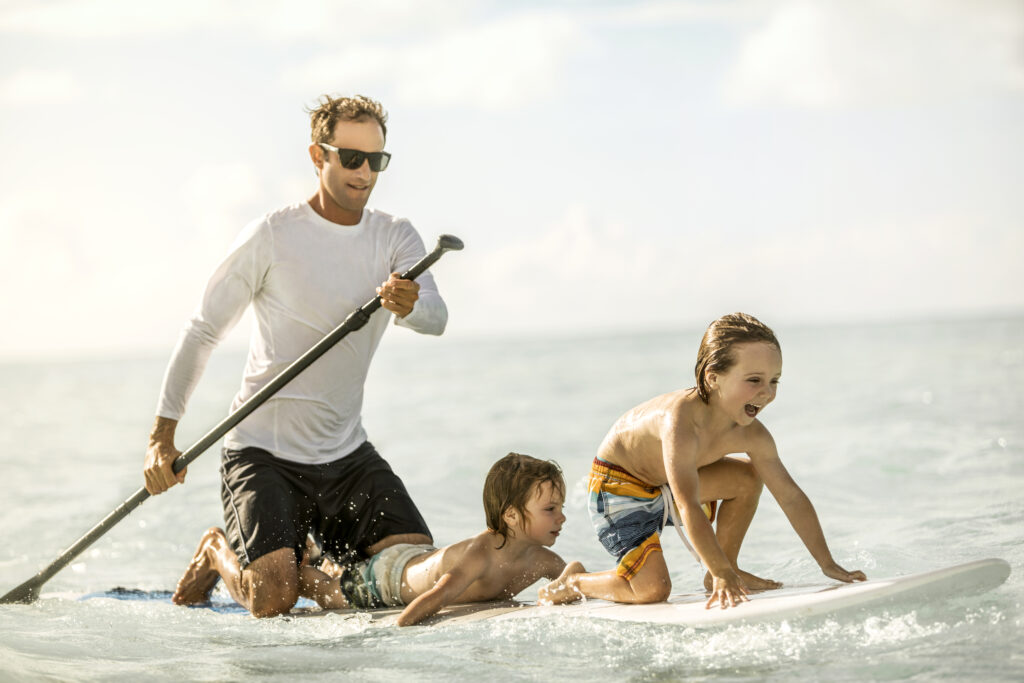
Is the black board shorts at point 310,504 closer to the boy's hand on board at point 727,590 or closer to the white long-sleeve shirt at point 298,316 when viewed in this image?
the white long-sleeve shirt at point 298,316

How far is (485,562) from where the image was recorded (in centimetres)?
416

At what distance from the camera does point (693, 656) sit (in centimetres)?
348

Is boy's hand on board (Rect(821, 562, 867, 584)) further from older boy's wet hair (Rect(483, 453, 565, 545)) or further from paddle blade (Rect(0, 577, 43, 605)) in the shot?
paddle blade (Rect(0, 577, 43, 605))

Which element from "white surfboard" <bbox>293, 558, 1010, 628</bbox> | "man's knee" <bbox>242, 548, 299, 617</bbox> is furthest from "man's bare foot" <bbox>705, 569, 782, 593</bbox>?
"man's knee" <bbox>242, 548, 299, 617</bbox>

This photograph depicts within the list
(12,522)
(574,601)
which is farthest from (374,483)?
(12,522)

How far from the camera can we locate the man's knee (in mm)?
4320

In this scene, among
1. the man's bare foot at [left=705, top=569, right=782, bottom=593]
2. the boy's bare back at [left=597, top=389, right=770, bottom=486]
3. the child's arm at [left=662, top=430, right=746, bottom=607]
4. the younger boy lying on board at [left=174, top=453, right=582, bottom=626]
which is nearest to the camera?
the child's arm at [left=662, top=430, right=746, bottom=607]

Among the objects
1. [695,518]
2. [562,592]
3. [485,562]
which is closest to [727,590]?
[695,518]

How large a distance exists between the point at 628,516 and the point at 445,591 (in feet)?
2.35

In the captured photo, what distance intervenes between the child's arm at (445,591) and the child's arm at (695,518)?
0.87m

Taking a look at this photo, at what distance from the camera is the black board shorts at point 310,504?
14.2 feet

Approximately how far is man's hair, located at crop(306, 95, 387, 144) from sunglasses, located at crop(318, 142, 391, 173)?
6 cm

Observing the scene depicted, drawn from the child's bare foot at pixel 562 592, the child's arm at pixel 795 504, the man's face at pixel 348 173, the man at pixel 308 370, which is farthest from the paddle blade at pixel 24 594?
the child's arm at pixel 795 504

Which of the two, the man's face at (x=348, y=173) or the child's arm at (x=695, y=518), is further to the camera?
the man's face at (x=348, y=173)
